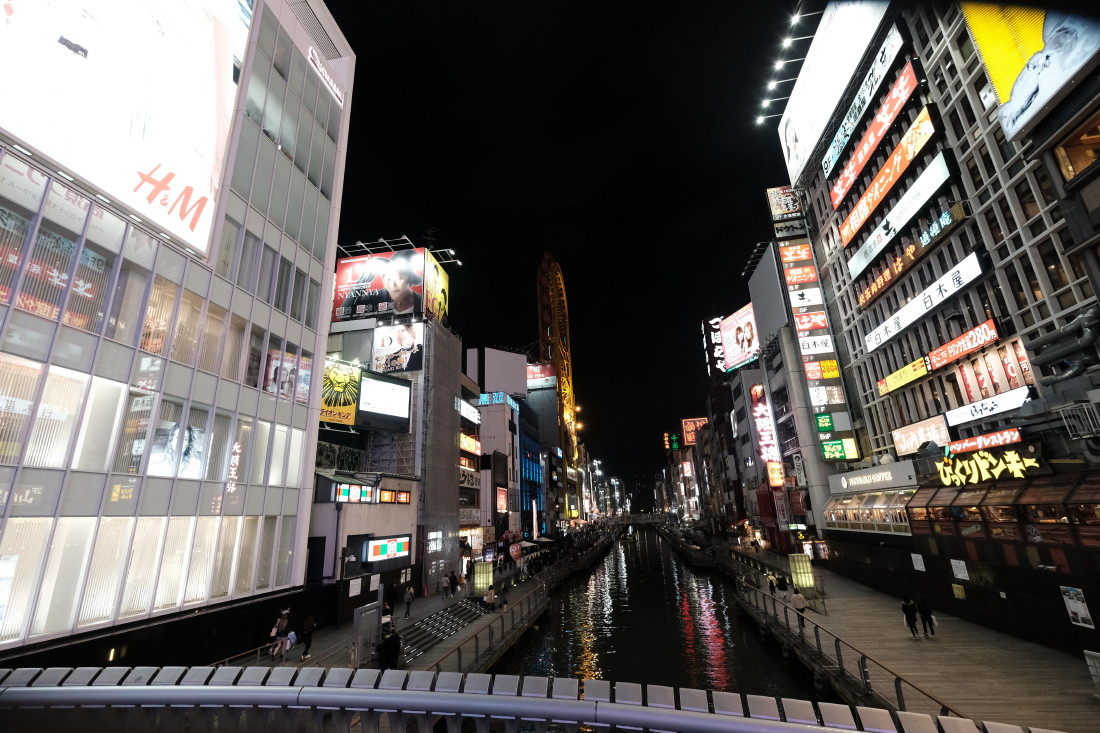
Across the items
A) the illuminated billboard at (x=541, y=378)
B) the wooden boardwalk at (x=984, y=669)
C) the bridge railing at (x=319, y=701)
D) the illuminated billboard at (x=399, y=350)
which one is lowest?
the wooden boardwalk at (x=984, y=669)

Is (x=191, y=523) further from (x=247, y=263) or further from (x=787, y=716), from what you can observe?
(x=787, y=716)

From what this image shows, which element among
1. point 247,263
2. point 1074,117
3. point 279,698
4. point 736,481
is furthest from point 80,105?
point 736,481

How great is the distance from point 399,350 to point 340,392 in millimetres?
7656

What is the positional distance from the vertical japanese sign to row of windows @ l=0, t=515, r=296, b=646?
40.0m

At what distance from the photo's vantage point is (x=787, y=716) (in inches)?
249

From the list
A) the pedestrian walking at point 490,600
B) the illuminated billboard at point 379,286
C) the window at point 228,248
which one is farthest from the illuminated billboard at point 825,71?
the pedestrian walking at point 490,600

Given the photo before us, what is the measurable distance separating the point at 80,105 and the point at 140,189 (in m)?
2.26

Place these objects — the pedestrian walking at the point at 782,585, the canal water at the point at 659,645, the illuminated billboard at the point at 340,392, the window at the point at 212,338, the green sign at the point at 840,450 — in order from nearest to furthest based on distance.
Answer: the window at the point at 212,338, the canal water at the point at 659,645, the pedestrian walking at the point at 782,585, the illuminated billboard at the point at 340,392, the green sign at the point at 840,450

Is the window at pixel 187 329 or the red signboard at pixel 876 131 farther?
the red signboard at pixel 876 131

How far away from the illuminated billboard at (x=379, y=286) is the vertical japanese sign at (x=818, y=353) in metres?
32.5

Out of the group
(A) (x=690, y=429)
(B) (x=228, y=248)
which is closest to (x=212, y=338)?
(B) (x=228, y=248)

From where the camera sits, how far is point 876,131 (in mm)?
30750

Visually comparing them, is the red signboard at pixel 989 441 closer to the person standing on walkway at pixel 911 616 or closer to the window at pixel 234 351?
the person standing on walkway at pixel 911 616

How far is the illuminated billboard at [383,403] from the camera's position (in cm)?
3331
